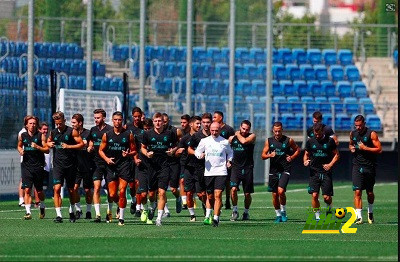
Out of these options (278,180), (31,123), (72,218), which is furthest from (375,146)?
(31,123)

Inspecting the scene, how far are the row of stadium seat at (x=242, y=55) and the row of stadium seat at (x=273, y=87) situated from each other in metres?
1.27

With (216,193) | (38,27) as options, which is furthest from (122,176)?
(38,27)

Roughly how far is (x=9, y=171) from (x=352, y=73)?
24955mm

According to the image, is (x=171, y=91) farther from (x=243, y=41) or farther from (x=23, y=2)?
(x=23, y=2)

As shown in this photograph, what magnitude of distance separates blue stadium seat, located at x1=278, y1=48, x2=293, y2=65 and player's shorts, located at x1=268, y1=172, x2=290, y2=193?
28916mm

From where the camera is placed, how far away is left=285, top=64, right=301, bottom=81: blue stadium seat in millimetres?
55281

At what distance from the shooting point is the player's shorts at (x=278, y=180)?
27.3m

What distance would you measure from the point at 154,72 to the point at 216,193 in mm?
25880

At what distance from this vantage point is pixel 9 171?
34.5 m

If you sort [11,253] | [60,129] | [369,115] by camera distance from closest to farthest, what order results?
[11,253] → [60,129] → [369,115]

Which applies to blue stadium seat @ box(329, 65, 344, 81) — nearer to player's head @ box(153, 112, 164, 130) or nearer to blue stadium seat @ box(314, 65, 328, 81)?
blue stadium seat @ box(314, 65, 328, 81)

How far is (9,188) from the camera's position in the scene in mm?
34750

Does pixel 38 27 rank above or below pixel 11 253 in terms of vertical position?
above

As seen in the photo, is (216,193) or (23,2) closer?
(216,193)
